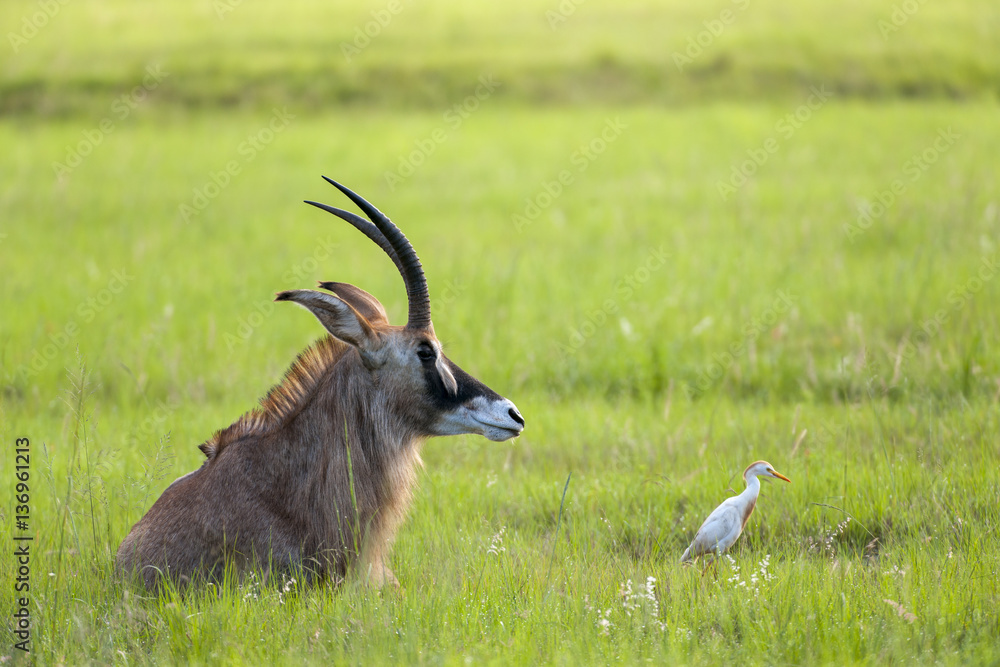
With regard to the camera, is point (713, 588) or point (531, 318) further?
point (531, 318)

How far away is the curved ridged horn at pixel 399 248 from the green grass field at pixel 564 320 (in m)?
1.22

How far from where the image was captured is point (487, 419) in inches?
182

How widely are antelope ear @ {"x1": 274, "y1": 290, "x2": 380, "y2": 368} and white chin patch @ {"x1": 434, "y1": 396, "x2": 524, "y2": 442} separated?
487 mm

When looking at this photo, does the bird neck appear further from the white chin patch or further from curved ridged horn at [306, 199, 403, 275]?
→ curved ridged horn at [306, 199, 403, 275]

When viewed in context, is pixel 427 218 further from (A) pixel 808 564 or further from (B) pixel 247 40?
(B) pixel 247 40

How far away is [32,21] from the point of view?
26156 mm

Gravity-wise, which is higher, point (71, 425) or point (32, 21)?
point (32, 21)

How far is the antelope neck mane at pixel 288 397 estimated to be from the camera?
15.4ft

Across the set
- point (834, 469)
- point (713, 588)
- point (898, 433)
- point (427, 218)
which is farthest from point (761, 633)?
point (427, 218)

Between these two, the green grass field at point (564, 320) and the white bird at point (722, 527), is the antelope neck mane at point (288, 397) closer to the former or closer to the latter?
the green grass field at point (564, 320)

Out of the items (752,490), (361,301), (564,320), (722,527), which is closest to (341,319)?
(361,301)

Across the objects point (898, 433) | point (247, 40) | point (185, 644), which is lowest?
point (898, 433)

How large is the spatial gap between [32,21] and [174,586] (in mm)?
26317

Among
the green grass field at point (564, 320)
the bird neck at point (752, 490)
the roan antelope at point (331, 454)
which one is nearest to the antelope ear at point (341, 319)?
the roan antelope at point (331, 454)
